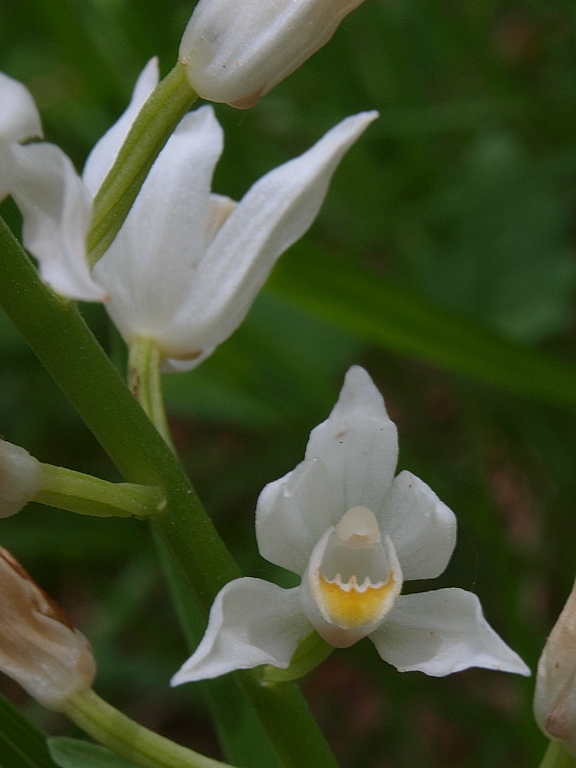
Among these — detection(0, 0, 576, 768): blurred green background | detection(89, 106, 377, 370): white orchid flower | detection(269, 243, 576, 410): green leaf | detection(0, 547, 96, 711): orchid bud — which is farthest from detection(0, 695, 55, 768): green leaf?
detection(269, 243, 576, 410): green leaf

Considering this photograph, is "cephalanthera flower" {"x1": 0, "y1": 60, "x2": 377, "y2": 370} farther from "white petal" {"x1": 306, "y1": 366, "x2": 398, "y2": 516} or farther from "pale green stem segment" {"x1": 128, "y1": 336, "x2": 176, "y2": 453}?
"white petal" {"x1": 306, "y1": 366, "x2": 398, "y2": 516}

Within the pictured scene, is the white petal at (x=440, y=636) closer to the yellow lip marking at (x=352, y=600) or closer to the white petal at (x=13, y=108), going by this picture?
the yellow lip marking at (x=352, y=600)

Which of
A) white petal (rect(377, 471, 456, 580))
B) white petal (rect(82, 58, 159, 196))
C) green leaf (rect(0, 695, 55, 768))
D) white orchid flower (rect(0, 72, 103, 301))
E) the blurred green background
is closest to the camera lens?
white orchid flower (rect(0, 72, 103, 301))

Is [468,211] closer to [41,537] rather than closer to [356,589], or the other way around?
[41,537]

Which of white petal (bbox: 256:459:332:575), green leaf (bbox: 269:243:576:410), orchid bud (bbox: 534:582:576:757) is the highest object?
white petal (bbox: 256:459:332:575)

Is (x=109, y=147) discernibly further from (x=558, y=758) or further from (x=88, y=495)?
(x=558, y=758)

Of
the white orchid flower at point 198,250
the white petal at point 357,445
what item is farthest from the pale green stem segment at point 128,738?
the white orchid flower at point 198,250

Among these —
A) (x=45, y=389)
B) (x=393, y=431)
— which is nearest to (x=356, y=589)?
(x=393, y=431)
